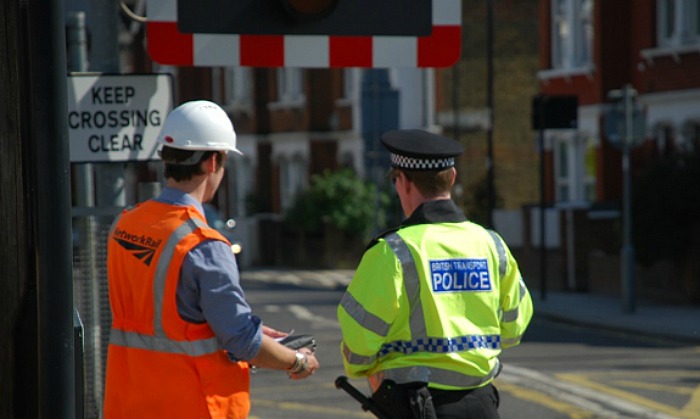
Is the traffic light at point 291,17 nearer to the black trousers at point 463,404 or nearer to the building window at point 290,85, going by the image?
the black trousers at point 463,404

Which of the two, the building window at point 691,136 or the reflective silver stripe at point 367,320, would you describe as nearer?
the reflective silver stripe at point 367,320

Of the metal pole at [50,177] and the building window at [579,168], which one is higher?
the metal pole at [50,177]

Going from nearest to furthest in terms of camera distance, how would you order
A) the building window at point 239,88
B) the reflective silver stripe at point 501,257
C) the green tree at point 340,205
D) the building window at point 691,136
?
1. the reflective silver stripe at point 501,257
2. the building window at point 691,136
3. the green tree at point 340,205
4. the building window at point 239,88

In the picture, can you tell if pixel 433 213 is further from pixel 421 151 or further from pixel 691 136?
pixel 691 136

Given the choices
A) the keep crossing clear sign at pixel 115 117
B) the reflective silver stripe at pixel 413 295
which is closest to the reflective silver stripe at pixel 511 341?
the reflective silver stripe at pixel 413 295

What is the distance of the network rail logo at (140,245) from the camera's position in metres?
4.60

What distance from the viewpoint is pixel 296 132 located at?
1767 inches

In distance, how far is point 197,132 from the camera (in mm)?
4734

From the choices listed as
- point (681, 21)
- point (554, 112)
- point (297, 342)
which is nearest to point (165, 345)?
point (297, 342)

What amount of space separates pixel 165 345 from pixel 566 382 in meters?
9.06

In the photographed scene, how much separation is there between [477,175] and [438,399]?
35004mm

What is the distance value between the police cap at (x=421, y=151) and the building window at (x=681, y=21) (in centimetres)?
2299

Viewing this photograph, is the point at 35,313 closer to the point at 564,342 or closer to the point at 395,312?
the point at 395,312

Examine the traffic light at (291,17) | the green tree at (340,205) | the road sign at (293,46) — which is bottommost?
the green tree at (340,205)
